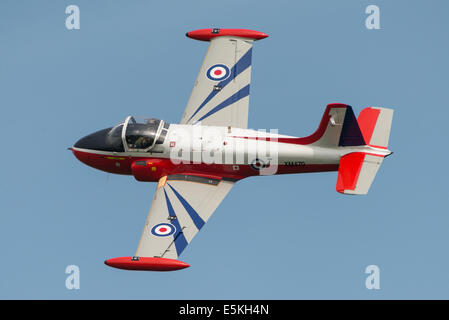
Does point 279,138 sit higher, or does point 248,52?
point 248,52

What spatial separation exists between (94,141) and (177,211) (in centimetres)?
531

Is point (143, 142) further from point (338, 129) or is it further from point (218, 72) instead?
point (338, 129)

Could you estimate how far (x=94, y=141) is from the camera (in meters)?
37.7

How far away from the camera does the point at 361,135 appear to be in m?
35.4

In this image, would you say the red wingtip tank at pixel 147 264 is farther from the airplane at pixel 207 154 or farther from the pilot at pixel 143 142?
the pilot at pixel 143 142

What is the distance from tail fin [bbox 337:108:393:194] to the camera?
34.3 metres

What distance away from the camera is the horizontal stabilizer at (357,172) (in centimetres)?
3419

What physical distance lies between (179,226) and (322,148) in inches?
266

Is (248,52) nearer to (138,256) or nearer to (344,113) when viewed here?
(344,113)

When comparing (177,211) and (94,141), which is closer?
(177,211)

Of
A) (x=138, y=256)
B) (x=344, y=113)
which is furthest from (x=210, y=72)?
(x=138, y=256)

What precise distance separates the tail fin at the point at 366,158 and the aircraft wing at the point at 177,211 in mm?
4912

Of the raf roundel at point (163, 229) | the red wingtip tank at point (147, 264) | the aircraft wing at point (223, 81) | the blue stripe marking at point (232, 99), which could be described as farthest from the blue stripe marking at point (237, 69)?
the red wingtip tank at point (147, 264)

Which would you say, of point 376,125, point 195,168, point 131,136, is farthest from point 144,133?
point 376,125
